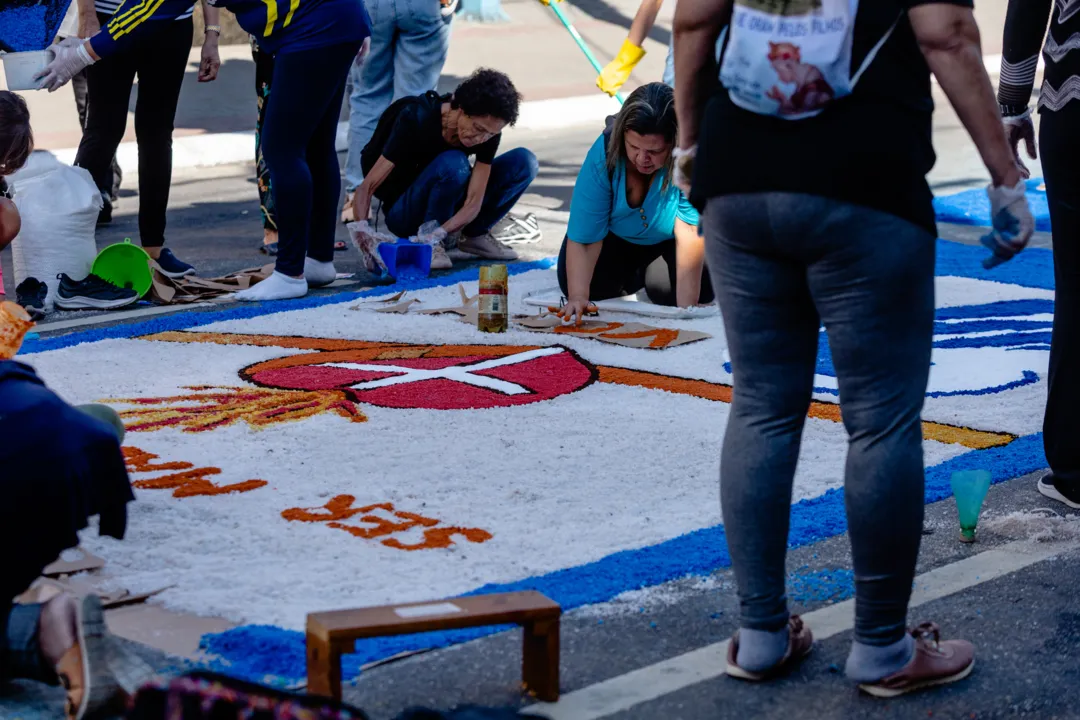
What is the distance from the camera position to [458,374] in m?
4.87

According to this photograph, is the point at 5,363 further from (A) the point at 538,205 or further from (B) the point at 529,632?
(A) the point at 538,205

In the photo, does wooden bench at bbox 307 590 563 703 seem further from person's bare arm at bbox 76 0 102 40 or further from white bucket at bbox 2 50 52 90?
person's bare arm at bbox 76 0 102 40

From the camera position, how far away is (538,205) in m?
8.84

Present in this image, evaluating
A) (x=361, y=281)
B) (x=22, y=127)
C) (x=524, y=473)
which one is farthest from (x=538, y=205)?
(x=524, y=473)

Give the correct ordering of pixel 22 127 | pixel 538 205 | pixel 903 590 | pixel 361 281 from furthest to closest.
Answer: pixel 538 205, pixel 361 281, pixel 22 127, pixel 903 590

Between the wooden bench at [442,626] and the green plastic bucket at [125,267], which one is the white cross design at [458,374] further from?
the wooden bench at [442,626]

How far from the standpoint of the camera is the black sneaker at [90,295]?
6.04m

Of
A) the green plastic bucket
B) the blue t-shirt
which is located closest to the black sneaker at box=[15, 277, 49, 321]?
the green plastic bucket

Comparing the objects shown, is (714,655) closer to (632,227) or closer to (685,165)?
(685,165)

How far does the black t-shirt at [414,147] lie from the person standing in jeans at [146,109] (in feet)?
2.89

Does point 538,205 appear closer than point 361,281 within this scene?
No

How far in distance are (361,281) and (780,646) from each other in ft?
14.7

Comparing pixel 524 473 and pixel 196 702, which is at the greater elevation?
pixel 196 702

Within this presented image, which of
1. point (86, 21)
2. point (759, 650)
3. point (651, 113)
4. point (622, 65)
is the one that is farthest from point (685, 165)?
point (86, 21)
